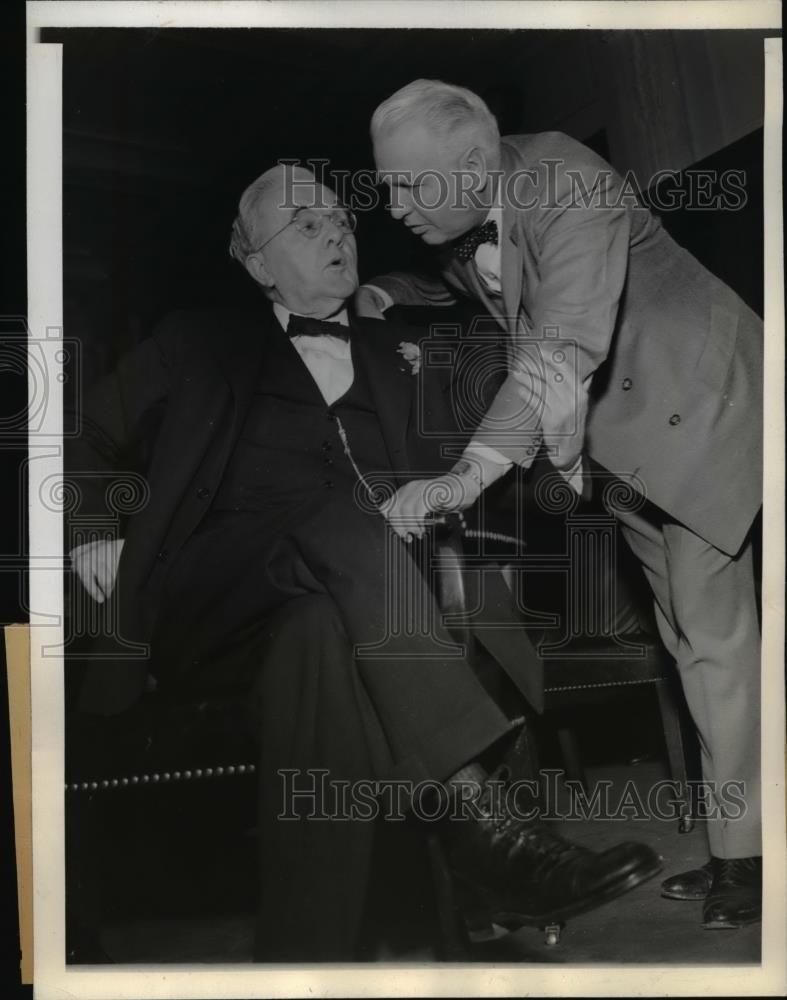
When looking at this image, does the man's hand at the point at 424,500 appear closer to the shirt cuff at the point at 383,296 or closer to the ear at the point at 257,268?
the shirt cuff at the point at 383,296

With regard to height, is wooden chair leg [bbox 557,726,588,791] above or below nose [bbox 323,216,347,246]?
below

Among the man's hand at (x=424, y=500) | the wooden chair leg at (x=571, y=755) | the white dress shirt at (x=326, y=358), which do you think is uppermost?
the white dress shirt at (x=326, y=358)

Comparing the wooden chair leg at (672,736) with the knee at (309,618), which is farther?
the wooden chair leg at (672,736)

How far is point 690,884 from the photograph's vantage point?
9.67 feet

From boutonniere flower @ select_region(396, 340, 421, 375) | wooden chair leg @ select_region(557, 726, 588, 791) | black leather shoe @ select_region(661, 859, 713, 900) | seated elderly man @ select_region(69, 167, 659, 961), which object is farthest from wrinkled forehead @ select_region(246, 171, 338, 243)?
black leather shoe @ select_region(661, 859, 713, 900)

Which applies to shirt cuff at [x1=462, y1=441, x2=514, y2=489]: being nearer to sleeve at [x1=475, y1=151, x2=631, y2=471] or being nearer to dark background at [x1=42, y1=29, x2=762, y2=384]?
sleeve at [x1=475, y1=151, x2=631, y2=471]

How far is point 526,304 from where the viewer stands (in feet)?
9.54

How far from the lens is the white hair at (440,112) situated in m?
2.91

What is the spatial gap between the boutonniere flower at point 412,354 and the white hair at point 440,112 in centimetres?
50

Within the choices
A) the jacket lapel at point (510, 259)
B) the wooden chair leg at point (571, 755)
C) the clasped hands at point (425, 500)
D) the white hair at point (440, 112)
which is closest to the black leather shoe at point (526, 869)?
the wooden chair leg at point (571, 755)

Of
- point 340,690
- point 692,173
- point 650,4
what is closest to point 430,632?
point 340,690

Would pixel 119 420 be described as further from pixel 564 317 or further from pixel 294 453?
pixel 564 317

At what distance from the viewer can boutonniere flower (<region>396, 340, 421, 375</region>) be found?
294 cm

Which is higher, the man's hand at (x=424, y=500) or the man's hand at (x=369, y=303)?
the man's hand at (x=369, y=303)
